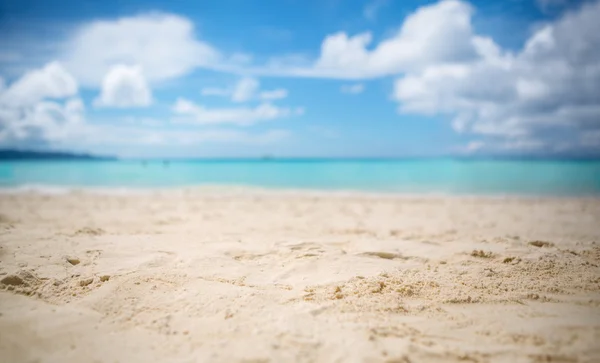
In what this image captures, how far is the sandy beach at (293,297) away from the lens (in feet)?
8.17

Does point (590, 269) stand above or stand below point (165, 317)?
above

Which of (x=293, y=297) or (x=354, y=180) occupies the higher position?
(x=354, y=180)

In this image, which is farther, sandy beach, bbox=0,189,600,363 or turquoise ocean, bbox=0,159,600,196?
turquoise ocean, bbox=0,159,600,196

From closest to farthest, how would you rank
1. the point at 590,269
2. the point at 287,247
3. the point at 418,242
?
the point at 590,269 < the point at 287,247 < the point at 418,242

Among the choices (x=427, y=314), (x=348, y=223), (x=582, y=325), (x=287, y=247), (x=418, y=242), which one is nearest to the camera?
(x=582, y=325)

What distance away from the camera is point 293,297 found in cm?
325

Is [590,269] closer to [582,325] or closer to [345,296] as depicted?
[582,325]

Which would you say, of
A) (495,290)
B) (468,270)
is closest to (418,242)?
(468,270)

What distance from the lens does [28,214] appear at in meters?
7.66

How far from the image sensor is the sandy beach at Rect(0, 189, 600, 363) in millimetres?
2490

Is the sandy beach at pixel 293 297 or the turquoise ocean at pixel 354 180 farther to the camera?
the turquoise ocean at pixel 354 180

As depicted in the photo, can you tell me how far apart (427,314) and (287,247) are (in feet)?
7.62

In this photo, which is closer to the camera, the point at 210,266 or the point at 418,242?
the point at 210,266

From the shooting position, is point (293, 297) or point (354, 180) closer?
point (293, 297)
